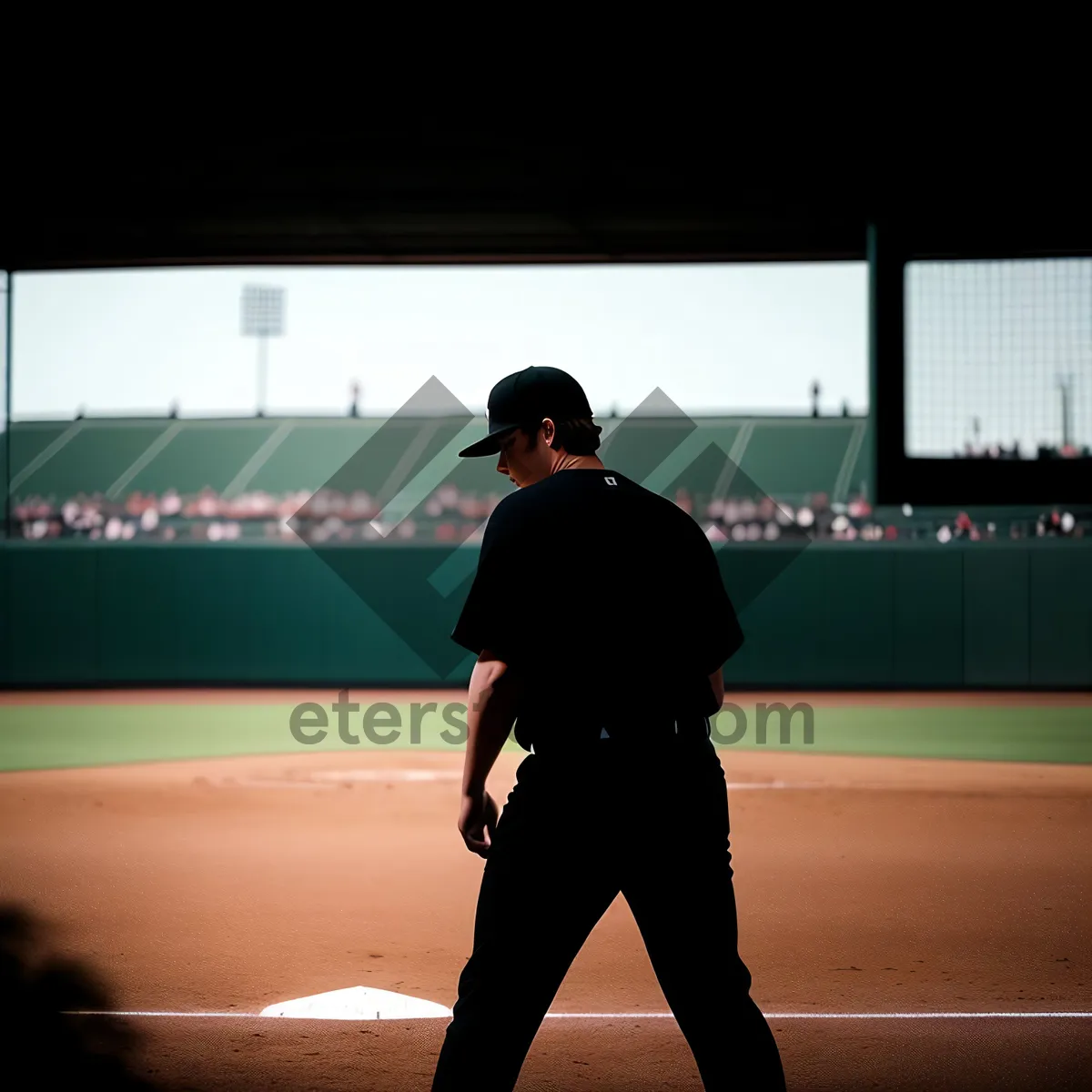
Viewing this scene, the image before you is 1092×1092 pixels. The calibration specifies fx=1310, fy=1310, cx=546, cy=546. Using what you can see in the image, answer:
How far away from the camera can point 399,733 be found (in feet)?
35.9

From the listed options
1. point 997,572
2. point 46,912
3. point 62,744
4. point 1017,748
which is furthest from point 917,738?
point 46,912

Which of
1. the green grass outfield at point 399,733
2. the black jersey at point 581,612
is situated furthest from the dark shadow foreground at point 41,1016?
the green grass outfield at point 399,733

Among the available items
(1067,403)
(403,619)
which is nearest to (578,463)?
(1067,403)

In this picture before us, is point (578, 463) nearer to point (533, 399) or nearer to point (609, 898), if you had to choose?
point (533, 399)

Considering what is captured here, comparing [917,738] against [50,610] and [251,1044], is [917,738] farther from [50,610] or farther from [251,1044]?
[50,610]

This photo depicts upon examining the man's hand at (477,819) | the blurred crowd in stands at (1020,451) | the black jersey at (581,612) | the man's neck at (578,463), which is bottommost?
the man's hand at (477,819)

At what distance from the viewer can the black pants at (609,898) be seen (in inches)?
83.1

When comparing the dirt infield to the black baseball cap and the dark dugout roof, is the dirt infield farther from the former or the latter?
the dark dugout roof

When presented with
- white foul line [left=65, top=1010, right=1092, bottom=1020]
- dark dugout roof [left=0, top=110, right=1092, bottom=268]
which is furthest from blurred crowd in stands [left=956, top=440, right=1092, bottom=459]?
white foul line [left=65, top=1010, right=1092, bottom=1020]

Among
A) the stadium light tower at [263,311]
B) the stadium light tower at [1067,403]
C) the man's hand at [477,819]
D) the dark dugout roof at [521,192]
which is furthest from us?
the stadium light tower at [263,311]

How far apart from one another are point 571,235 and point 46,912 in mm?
9088

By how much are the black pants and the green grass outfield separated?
→ 7.42 metres

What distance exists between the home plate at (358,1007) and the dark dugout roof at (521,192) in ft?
17.9

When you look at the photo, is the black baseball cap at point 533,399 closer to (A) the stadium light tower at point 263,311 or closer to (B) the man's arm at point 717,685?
(B) the man's arm at point 717,685
